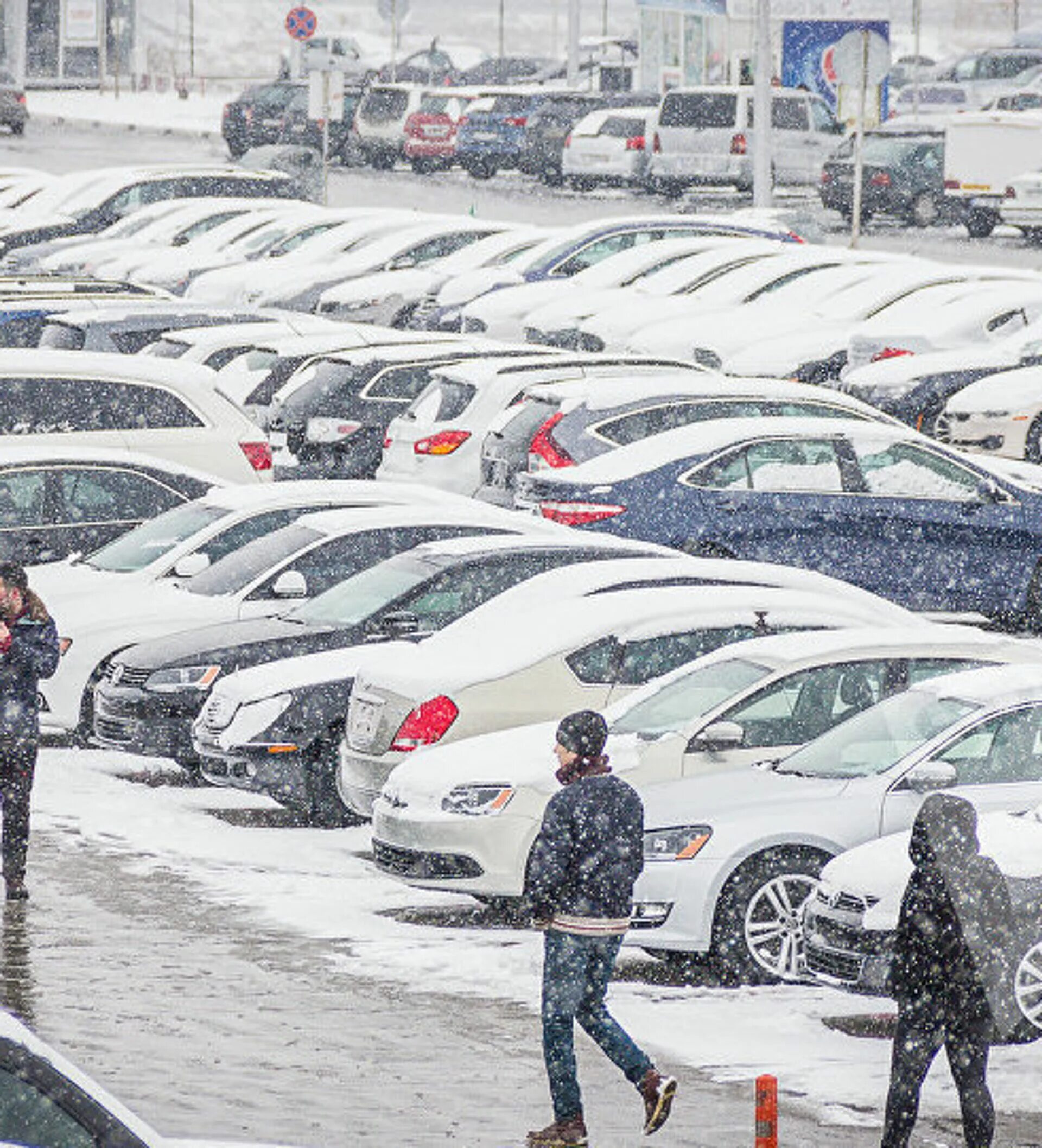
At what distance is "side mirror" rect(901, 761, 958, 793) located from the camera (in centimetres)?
1144

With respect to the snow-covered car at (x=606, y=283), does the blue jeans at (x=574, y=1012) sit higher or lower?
lower

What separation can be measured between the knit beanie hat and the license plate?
4680 mm

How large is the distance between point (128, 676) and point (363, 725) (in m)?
2.19

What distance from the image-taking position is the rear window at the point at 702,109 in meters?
50.7

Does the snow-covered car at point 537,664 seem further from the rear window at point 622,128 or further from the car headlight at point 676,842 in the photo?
the rear window at point 622,128

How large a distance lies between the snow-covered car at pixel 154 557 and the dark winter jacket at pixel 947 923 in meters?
8.11

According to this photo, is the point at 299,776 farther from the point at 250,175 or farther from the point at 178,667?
the point at 250,175

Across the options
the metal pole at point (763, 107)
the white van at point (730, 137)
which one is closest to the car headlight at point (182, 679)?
the metal pole at point (763, 107)

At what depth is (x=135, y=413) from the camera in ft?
69.4

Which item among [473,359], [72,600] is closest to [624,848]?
[72,600]

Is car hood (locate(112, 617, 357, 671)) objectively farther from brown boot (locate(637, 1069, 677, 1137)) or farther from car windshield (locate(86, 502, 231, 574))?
brown boot (locate(637, 1069, 677, 1137))

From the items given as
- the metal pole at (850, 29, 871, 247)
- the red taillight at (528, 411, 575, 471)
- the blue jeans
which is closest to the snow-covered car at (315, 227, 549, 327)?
the metal pole at (850, 29, 871, 247)

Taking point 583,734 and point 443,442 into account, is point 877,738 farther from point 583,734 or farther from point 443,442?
point 443,442

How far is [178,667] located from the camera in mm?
16000
